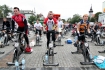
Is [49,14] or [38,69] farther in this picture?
[49,14]

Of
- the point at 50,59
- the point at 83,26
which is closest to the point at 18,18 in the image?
the point at 50,59

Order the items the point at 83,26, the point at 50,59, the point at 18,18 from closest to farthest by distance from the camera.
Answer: the point at 18,18 < the point at 83,26 < the point at 50,59

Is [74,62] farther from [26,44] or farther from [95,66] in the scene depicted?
[26,44]

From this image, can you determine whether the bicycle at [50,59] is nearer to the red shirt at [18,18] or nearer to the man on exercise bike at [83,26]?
the man on exercise bike at [83,26]

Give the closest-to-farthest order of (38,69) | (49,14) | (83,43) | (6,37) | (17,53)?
(38,69) → (17,53) → (83,43) → (49,14) → (6,37)

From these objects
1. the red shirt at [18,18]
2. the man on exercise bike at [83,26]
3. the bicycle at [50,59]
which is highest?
the red shirt at [18,18]

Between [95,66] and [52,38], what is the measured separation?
9.13 feet

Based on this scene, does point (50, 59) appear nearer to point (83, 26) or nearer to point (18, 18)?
point (83, 26)

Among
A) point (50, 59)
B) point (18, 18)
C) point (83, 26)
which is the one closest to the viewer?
point (18, 18)

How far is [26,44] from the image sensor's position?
10.6 m

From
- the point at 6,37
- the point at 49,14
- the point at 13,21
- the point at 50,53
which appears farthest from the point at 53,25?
the point at 6,37

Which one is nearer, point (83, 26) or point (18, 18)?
point (18, 18)

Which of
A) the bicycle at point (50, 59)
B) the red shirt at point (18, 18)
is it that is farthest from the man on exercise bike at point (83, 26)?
the red shirt at point (18, 18)

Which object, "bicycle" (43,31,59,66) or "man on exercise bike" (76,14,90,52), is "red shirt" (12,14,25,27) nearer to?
"bicycle" (43,31,59,66)
